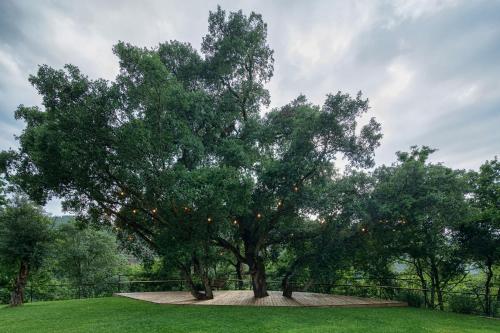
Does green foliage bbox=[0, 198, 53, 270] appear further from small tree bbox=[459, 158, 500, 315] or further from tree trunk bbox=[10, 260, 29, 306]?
small tree bbox=[459, 158, 500, 315]

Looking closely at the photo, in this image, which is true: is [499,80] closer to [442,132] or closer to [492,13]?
[492,13]

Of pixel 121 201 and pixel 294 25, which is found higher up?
pixel 294 25

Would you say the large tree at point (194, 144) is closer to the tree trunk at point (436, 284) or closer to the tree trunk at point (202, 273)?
the tree trunk at point (202, 273)

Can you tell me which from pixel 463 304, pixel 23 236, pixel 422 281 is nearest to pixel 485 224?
pixel 463 304

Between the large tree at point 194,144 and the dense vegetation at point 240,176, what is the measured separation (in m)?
0.05

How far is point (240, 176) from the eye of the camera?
10.2 m

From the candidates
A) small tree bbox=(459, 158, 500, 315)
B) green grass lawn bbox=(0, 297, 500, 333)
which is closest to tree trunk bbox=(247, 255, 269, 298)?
green grass lawn bbox=(0, 297, 500, 333)

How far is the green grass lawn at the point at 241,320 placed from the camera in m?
7.62

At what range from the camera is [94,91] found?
32.4 feet

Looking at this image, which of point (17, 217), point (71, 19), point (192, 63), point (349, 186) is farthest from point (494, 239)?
point (17, 217)

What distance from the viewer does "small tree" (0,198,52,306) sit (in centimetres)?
1345

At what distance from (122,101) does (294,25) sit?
7024mm

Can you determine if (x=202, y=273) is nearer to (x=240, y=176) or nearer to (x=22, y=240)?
(x=240, y=176)

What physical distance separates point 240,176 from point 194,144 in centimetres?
198
